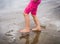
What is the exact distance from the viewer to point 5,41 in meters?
4.74

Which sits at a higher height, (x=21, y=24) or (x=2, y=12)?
(x=2, y=12)

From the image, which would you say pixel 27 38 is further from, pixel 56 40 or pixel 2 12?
pixel 2 12

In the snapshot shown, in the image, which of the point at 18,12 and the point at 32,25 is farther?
the point at 18,12

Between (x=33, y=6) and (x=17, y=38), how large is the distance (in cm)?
90

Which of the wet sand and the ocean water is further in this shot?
the ocean water

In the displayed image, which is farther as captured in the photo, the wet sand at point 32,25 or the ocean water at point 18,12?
the ocean water at point 18,12

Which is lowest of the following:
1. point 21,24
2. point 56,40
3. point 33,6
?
point 56,40

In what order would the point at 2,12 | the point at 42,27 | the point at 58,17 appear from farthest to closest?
the point at 2,12 < the point at 58,17 < the point at 42,27

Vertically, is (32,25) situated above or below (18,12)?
below

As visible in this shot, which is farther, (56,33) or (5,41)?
(56,33)

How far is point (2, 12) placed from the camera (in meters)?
6.77

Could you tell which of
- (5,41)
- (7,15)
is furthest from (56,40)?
(7,15)

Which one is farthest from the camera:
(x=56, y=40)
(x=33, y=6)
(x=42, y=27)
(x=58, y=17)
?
(x=58, y=17)

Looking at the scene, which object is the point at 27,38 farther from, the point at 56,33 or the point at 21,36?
the point at 56,33
